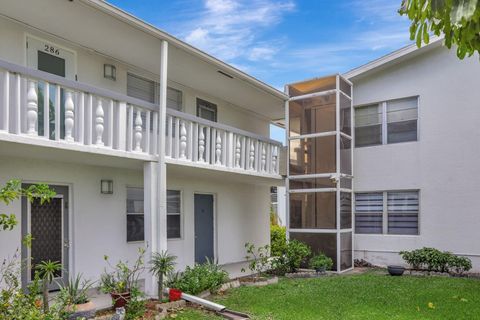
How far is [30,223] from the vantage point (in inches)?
293

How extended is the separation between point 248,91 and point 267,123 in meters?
3.51

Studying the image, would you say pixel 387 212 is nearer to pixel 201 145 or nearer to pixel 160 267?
pixel 201 145

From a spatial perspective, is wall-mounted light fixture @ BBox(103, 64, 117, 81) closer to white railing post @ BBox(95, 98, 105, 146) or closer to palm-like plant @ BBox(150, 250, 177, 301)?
white railing post @ BBox(95, 98, 105, 146)

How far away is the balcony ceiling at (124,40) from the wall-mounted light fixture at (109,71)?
0.73ft

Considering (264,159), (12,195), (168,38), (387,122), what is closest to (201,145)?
(168,38)

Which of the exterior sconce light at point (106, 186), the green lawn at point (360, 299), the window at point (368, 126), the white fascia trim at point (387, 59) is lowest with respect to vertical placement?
the green lawn at point (360, 299)

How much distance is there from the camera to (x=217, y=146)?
941 centimetres

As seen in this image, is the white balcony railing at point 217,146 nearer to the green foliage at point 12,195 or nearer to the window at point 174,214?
the window at point 174,214

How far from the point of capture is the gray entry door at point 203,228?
11.4m

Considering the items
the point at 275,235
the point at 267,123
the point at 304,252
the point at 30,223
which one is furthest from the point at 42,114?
the point at 275,235

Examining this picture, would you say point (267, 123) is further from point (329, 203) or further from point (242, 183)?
point (329, 203)

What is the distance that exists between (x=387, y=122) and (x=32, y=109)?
9306 millimetres

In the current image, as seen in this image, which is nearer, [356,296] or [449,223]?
[356,296]

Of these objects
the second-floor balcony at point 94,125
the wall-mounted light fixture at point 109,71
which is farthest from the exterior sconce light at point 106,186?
the wall-mounted light fixture at point 109,71
